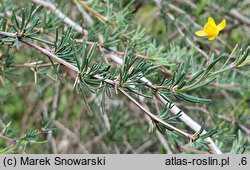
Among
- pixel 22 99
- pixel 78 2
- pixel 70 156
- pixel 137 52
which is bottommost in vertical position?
pixel 70 156

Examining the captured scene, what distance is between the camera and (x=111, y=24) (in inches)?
36.5

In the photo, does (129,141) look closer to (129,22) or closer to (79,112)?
(79,112)

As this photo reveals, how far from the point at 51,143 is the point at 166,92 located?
32.5 inches

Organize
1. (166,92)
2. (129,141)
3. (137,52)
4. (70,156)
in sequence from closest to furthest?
(166,92) < (70,156) < (137,52) < (129,141)

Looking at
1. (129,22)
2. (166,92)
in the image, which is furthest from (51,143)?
(166,92)

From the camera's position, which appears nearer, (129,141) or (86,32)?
(86,32)

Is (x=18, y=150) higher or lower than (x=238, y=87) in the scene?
lower

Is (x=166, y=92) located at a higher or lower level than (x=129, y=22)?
lower

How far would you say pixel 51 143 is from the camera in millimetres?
1358

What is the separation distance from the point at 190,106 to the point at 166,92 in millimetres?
581

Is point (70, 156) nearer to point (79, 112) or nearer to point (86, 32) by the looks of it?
point (86, 32)

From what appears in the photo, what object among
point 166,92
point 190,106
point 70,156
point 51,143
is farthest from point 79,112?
point 166,92

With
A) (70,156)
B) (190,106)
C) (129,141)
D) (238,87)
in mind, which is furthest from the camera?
(129,141)

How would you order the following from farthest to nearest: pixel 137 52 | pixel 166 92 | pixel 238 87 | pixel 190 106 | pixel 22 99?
pixel 22 99 < pixel 190 106 < pixel 238 87 < pixel 137 52 < pixel 166 92
